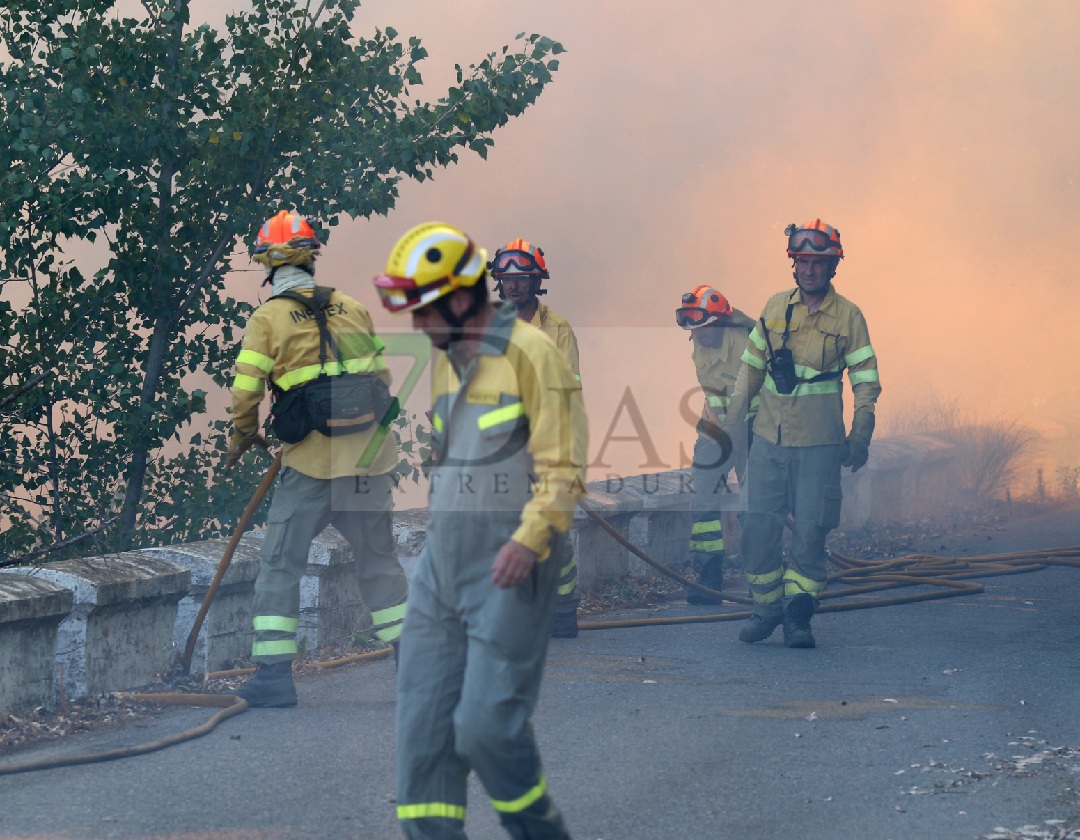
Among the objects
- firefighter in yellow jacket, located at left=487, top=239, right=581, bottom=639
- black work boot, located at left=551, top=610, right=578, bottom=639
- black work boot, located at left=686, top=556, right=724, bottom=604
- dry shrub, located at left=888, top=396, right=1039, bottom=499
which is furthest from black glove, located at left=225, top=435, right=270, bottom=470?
dry shrub, located at left=888, top=396, right=1039, bottom=499

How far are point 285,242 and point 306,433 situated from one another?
0.83m

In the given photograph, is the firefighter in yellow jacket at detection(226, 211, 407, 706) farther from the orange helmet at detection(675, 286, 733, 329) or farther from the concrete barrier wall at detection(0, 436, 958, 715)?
the orange helmet at detection(675, 286, 733, 329)

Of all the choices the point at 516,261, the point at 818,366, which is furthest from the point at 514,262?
the point at 818,366

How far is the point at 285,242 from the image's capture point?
582 centimetres

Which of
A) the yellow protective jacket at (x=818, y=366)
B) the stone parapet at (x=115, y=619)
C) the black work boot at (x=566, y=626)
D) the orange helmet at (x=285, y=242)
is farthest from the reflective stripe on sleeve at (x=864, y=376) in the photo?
the stone parapet at (x=115, y=619)

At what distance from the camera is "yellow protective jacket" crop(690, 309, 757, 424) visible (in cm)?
959

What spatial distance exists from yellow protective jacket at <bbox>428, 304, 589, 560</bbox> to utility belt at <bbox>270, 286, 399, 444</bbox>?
232 centimetres

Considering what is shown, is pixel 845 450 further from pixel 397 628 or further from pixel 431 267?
pixel 431 267

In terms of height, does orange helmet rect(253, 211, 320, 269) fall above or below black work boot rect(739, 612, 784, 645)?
above

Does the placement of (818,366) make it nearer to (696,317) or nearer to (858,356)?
(858,356)

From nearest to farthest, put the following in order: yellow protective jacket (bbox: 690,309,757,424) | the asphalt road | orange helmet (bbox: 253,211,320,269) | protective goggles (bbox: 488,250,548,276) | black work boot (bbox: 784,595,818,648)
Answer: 1. the asphalt road
2. orange helmet (bbox: 253,211,320,269)
3. black work boot (bbox: 784,595,818,648)
4. protective goggles (bbox: 488,250,548,276)
5. yellow protective jacket (bbox: 690,309,757,424)

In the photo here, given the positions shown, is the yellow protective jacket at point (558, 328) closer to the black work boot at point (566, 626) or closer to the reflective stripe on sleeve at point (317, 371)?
the black work boot at point (566, 626)

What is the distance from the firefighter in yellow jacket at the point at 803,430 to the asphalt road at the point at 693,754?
1.12 feet

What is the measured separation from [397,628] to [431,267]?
2.88m
